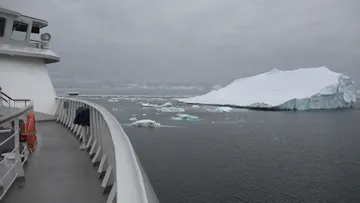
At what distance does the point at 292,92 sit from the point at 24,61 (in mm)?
49273

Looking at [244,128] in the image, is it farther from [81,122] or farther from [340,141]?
[81,122]

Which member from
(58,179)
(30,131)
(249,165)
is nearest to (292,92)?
(249,165)

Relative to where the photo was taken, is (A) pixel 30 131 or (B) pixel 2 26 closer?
(A) pixel 30 131

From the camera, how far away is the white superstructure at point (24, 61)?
7.44 metres

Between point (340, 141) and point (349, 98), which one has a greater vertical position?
point (349, 98)

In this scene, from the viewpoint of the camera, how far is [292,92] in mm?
51031

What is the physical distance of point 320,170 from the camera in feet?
48.1

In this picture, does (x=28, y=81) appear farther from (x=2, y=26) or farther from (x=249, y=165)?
(x=249, y=165)

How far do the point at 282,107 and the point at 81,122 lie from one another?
46505 mm

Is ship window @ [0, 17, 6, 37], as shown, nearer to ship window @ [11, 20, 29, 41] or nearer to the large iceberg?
ship window @ [11, 20, 29, 41]

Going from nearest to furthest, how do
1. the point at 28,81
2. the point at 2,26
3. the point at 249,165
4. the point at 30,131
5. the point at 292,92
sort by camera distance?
the point at 30,131 < the point at 2,26 < the point at 28,81 < the point at 249,165 < the point at 292,92

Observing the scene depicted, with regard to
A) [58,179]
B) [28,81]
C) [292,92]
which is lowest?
[58,179]

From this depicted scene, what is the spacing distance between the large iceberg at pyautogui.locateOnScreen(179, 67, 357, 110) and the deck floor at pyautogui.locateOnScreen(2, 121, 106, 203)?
150 feet

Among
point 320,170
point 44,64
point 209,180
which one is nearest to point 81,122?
point 44,64
